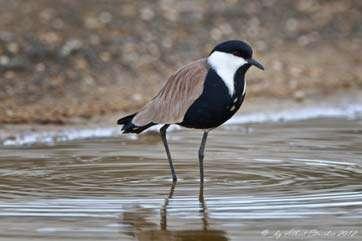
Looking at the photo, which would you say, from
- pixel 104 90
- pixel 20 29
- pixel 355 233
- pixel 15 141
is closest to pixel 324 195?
pixel 355 233

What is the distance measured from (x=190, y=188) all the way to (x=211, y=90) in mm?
737

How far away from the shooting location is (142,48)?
1388 cm

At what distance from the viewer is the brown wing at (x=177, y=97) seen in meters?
9.03

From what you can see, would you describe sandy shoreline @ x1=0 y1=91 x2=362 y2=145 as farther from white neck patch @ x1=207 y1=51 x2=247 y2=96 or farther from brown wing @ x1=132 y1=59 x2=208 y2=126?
white neck patch @ x1=207 y1=51 x2=247 y2=96

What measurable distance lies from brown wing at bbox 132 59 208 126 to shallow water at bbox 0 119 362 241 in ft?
1.49

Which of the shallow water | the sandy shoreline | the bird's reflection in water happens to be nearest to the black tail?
the shallow water

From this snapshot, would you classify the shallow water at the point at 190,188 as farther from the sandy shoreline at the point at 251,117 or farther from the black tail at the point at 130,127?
the sandy shoreline at the point at 251,117

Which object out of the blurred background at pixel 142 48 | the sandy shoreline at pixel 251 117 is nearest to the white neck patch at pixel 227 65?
the sandy shoreline at pixel 251 117

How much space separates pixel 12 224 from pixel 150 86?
5.99 meters

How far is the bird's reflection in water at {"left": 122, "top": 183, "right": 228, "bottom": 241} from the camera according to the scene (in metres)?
7.16

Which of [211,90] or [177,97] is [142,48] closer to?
[177,97]

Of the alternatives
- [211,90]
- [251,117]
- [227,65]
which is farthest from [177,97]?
[251,117]

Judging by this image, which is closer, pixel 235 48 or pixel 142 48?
pixel 235 48

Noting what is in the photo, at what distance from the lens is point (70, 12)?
45.8 feet
